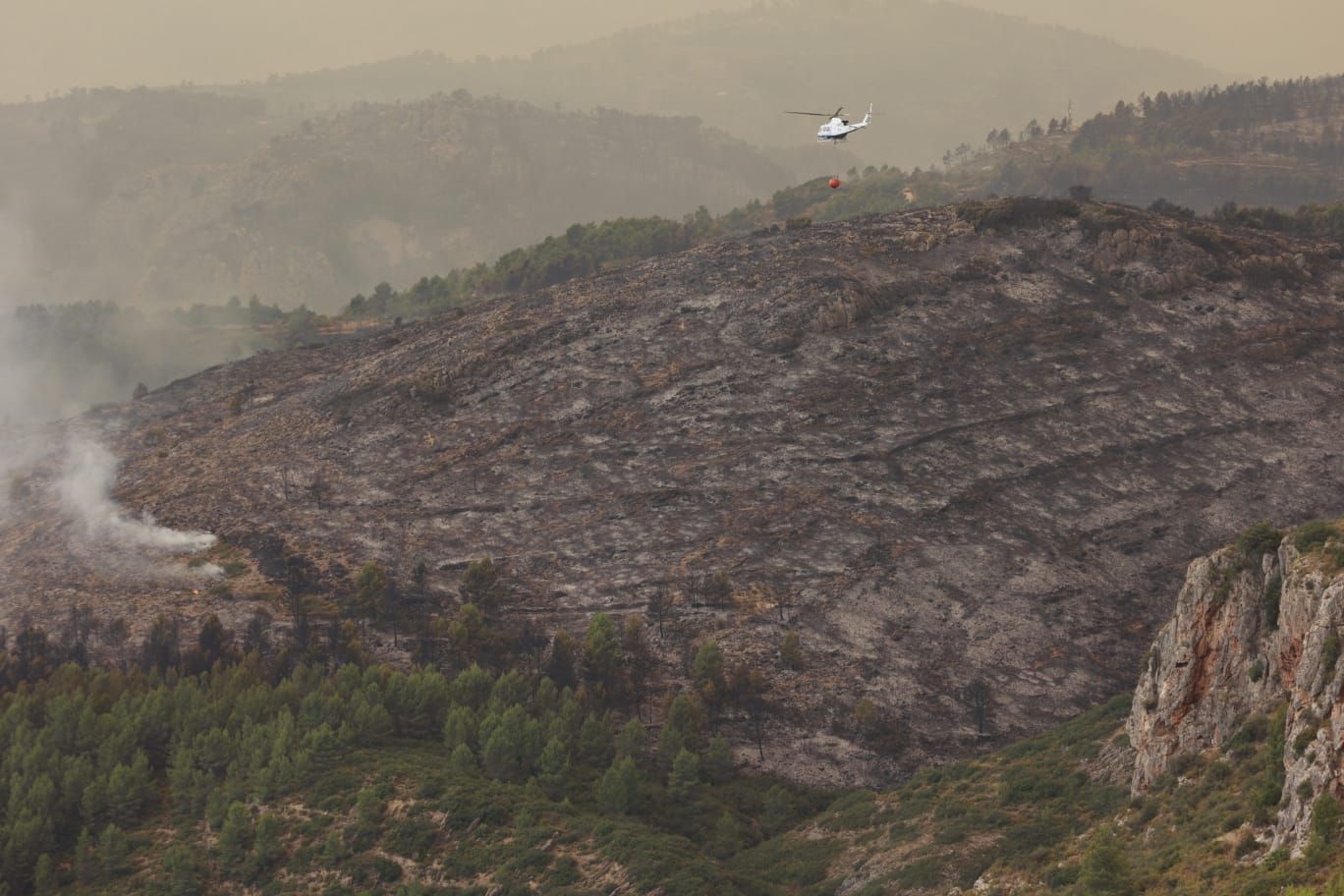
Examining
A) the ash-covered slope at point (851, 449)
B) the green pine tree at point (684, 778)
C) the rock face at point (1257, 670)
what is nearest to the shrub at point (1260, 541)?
the rock face at point (1257, 670)

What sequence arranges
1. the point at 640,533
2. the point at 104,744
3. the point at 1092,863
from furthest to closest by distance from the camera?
the point at 640,533 → the point at 104,744 → the point at 1092,863

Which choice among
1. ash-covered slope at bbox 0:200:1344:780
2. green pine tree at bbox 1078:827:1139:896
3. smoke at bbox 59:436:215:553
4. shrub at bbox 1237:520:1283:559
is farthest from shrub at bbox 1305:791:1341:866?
smoke at bbox 59:436:215:553

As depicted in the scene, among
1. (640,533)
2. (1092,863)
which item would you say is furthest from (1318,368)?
(1092,863)

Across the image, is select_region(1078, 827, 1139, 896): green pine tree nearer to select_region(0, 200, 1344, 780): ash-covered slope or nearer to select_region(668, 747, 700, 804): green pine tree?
select_region(668, 747, 700, 804): green pine tree

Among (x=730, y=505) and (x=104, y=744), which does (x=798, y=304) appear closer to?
(x=730, y=505)

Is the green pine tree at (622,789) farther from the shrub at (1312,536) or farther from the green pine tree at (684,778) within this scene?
the shrub at (1312,536)

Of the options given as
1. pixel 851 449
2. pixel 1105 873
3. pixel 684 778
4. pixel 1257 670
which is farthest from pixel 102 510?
pixel 1257 670

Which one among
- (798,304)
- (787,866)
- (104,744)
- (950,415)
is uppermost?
(798,304)
